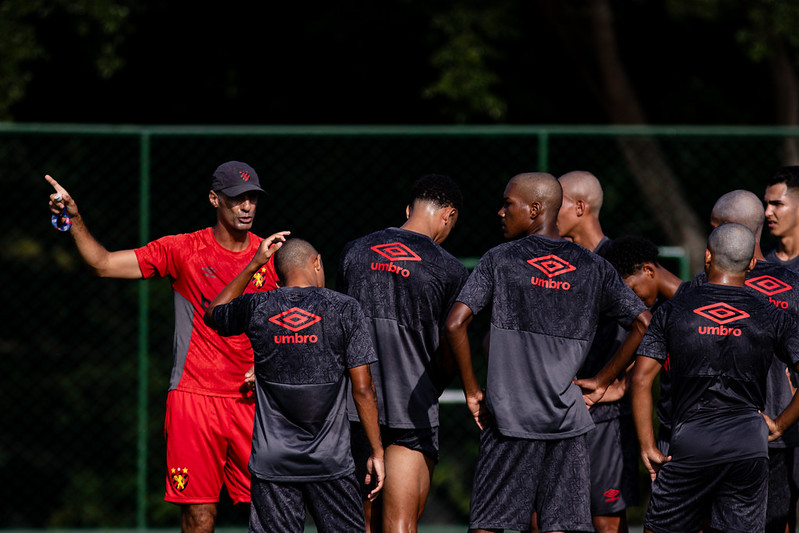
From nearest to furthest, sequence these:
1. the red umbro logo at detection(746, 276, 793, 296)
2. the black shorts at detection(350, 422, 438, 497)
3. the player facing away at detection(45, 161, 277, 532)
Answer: the red umbro logo at detection(746, 276, 793, 296), the black shorts at detection(350, 422, 438, 497), the player facing away at detection(45, 161, 277, 532)

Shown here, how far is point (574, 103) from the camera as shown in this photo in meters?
12.3

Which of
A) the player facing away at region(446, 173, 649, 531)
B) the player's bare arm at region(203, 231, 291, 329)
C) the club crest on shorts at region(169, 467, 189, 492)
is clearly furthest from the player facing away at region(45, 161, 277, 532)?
the player facing away at region(446, 173, 649, 531)

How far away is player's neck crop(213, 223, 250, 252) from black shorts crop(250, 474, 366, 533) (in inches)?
62.9

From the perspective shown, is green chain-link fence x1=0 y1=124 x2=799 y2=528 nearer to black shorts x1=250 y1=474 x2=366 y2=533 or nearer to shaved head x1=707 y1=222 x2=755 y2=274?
shaved head x1=707 y1=222 x2=755 y2=274

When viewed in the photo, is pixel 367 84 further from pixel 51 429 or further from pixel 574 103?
pixel 51 429

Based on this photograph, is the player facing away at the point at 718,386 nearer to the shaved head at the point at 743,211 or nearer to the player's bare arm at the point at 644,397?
the player's bare arm at the point at 644,397

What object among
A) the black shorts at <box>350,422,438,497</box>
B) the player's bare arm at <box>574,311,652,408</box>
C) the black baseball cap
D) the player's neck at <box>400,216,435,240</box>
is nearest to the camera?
the player's bare arm at <box>574,311,652,408</box>

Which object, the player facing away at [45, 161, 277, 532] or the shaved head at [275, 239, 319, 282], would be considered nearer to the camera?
the shaved head at [275, 239, 319, 282]

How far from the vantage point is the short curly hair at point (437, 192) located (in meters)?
5.90

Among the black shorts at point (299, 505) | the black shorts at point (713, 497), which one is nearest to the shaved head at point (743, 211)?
the black shorts at point (713, 497)

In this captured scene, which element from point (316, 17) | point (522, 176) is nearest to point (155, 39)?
point (316, 17)

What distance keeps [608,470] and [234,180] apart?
275 centimetres

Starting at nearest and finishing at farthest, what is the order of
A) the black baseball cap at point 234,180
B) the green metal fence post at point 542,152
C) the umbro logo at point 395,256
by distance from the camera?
the umbro logo at point 395,256
the black baseball cap at point 234,180
the green metal fence post at point 542,152

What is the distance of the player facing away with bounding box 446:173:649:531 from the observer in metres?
5.26
